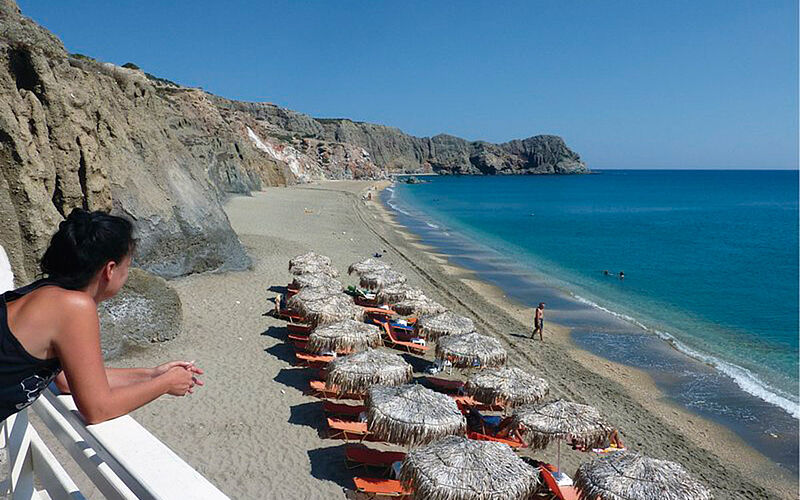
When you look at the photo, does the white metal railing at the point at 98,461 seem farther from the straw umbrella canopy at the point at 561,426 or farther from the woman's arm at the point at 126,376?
the straw umbrella canopy at the point at 561,426

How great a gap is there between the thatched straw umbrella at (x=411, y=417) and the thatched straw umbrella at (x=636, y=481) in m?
1.86

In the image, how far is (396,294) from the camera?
15.0 m

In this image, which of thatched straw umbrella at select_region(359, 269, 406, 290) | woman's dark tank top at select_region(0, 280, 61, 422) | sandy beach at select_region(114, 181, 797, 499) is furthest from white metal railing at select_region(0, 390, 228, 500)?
thatched straw umbrella at select_region(359, 269, 406, 290)

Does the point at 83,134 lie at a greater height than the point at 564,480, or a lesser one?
greater

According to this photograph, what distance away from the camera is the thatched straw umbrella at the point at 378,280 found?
16.4 m

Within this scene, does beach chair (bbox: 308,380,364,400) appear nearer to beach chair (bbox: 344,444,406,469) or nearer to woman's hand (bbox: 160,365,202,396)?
beach chair (bbox: 344,444,406,469)

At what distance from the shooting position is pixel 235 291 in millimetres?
15945

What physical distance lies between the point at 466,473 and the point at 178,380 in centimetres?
533

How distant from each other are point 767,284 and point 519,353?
70.7ft

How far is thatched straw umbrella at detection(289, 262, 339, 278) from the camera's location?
17.1 m

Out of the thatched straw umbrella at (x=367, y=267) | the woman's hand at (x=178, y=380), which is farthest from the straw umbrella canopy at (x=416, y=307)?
the woman's hand at (x=178, y=380)

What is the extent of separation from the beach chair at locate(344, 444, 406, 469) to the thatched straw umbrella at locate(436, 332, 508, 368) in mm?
3083

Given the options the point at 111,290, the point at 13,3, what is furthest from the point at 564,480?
the point at 13,3

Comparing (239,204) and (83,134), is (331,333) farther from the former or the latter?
(239,204)
